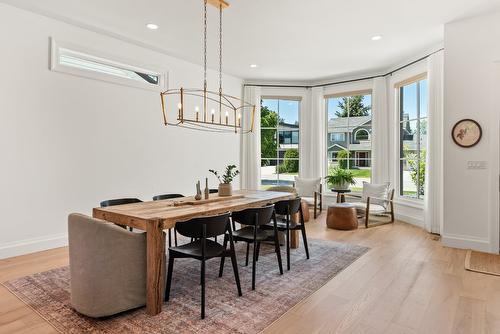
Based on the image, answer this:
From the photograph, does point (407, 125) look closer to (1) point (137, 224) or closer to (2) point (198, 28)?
(2) point (198, 28)

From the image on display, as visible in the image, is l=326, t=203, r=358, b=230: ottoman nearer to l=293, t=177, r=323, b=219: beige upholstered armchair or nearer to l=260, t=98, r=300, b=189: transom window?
l=293, t=177, r=323, b=219: beige upholstered armchair

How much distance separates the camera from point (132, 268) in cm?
241

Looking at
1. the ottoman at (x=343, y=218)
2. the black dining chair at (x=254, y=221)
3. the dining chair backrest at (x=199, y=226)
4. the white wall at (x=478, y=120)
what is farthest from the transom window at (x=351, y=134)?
the dining chair backrest at (x=199, y=226)

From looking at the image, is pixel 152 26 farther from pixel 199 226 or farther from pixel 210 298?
pixel 210 298

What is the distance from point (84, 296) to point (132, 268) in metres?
0.37

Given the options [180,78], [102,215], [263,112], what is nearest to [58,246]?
[102,215]

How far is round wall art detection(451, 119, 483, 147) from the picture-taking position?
3.94 m

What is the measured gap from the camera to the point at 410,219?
5684mm

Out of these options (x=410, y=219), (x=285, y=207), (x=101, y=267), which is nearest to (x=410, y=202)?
(x=410, y=219)

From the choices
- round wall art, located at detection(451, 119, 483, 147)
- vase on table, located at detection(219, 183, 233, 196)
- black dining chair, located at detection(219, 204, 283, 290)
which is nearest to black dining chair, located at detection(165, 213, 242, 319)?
black dining chair, located at detection(219, 204, 283, 290)

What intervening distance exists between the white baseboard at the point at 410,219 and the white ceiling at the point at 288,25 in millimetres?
2868

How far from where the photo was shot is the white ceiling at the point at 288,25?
3619mm

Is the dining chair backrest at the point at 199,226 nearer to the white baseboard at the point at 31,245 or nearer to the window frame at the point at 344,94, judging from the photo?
the white baseboard at the point at 31,245

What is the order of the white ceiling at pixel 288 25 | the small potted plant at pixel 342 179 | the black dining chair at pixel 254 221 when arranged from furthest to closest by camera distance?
the small potted plant at pixel 342 179
the white ceiling at pixel 288 25
the black dining chair at pixel 254 221
